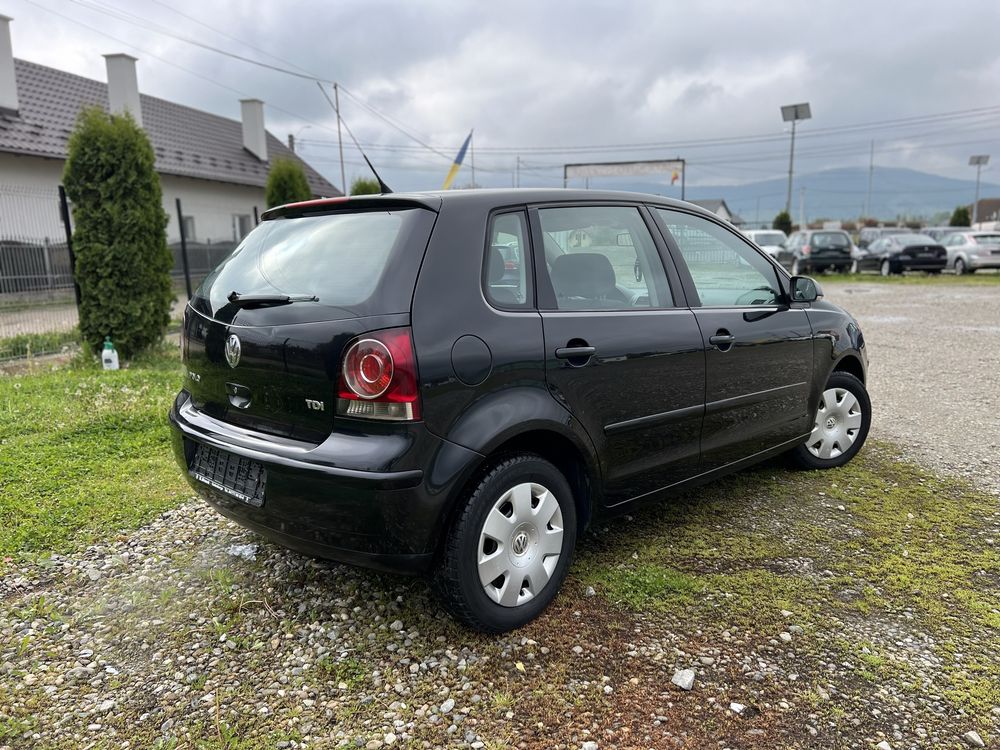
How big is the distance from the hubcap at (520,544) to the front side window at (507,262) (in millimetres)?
754

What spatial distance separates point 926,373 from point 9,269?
1182 cm

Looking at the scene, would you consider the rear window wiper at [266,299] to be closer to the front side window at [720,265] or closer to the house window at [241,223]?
the front side window at [720,265]

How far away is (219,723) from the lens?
2.43 m

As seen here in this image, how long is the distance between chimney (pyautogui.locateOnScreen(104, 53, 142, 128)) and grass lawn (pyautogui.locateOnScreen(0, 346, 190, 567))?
A: 15920 millimetres

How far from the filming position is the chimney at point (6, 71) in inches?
727

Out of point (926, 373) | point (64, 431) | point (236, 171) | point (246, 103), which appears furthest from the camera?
point (246, 103)

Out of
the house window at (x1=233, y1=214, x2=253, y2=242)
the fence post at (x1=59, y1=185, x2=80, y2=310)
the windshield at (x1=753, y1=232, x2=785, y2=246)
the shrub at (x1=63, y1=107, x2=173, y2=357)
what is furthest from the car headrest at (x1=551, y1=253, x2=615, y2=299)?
the windshield at (x1=753, y1=232, x2=785, y2=246)

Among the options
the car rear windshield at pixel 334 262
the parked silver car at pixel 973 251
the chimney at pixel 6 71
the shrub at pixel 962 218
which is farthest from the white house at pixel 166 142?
the shrub at pixel 962 218

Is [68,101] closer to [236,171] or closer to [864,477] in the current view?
[236,171]

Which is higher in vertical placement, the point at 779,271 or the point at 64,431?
the point at 779,271

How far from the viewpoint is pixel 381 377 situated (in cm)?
257

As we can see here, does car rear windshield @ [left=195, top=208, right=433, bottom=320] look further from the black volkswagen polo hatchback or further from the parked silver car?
the parked silver car

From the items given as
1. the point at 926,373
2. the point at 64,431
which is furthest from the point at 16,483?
the point at 926,373

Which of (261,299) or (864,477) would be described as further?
(864,477)
